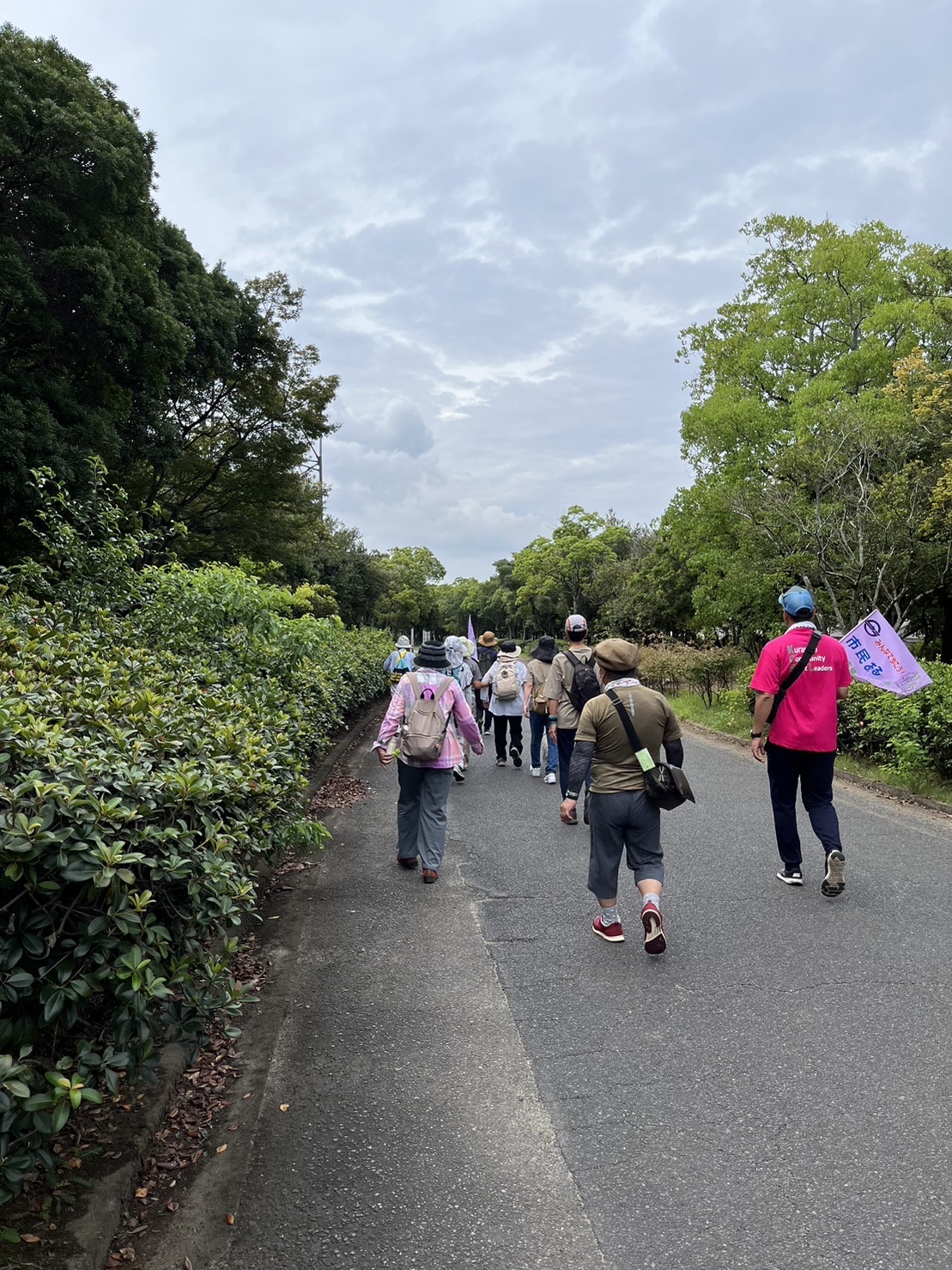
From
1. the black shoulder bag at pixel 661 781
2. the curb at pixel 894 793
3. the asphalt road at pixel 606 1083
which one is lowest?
the asphalt road at pixel 606 1083

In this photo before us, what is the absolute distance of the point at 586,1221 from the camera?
2277mm

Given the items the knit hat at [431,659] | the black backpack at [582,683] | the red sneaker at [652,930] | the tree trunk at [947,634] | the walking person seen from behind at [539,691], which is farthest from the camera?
the tree trunk at [947,634]

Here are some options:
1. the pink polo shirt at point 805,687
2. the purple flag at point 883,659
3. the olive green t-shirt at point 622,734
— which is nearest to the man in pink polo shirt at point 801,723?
the pink polo shirt at point 805,687

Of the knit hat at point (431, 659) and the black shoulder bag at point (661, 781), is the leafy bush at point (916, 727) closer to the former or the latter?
the black shoulder bag at point (661, 781)

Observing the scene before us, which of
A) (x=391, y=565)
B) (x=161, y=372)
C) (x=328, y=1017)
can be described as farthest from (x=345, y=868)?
(x=391, y=565)

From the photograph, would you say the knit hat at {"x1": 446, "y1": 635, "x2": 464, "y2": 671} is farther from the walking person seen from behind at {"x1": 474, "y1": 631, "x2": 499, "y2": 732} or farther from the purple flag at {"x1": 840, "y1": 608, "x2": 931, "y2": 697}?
the purple flag at {"x1": 840, "y1": 608, "x2": 931, "y2": 697}

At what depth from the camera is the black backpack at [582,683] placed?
23.1 ft

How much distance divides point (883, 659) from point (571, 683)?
2968 millimetres

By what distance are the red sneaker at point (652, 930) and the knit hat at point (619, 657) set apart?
4.11ft

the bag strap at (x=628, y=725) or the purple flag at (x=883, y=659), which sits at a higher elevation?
the purple flag at (x=883, y=659)

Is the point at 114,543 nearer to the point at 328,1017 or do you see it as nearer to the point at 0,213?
the point at 328,1017

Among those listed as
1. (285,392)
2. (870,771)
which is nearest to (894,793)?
(870,771)

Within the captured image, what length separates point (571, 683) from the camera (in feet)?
23.8

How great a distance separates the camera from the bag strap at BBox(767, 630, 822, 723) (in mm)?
4984
